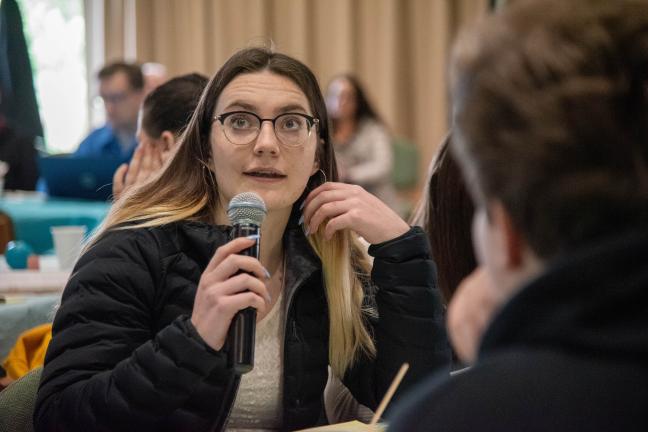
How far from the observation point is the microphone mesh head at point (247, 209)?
1.58 m

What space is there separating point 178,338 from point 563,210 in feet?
2.87

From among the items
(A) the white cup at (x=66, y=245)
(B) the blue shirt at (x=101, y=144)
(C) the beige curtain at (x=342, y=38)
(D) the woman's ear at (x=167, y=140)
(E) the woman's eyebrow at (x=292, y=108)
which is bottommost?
(A) the white cup at (x=66, y=245)

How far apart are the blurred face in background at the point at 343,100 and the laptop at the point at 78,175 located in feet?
8.98

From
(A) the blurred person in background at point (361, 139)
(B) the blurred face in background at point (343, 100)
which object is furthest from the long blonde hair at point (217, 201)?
(B) the blurred face in background at point (343, 100)

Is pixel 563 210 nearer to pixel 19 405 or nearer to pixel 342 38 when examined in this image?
A: pixel 19 405

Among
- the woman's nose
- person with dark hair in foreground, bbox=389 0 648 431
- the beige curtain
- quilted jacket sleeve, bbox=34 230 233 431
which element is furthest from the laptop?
person with dark hair in foreground, bbox=389 0 648 431

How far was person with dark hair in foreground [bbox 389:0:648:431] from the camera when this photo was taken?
2.41 feet

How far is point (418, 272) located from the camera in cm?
183

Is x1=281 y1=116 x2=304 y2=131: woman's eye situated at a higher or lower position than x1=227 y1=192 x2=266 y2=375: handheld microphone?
higher

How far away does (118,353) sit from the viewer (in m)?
1.63

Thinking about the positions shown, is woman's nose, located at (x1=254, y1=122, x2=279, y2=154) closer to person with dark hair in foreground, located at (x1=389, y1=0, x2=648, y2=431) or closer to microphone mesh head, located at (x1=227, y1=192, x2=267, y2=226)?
microphone mesh head, located at (x1=227, y1=192, x2=267, y2=226)

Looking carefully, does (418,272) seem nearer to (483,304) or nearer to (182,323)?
(182,323)

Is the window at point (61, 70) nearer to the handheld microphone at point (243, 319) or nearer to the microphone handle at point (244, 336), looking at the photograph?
the handheld microphone at point (243, 319)

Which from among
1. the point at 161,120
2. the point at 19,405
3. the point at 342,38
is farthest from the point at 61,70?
the point at 19,405
